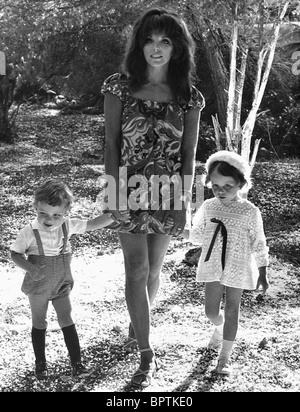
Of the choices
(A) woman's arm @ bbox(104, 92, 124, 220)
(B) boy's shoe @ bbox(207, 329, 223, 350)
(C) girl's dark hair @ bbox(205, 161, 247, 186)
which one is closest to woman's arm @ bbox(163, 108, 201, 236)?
(C) girl's dark hair @ bbox(205, 161, 247, 186)

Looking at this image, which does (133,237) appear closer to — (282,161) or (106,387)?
(106,387)

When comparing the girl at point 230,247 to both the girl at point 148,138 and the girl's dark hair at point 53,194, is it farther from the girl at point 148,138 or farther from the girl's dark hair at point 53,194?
the girl's dark hair at point 53,194

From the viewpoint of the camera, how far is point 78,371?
3.08 meters

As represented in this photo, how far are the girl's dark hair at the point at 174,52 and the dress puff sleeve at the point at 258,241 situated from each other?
0.65 metres

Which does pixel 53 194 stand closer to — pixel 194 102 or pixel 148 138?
pixel 148 138

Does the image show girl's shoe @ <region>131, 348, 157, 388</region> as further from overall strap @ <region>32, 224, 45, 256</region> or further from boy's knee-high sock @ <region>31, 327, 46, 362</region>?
overall strap @ <region>32, 224, 45, 256</region>

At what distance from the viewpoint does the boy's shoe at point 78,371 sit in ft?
10.1

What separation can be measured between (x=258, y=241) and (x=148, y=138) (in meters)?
0.71

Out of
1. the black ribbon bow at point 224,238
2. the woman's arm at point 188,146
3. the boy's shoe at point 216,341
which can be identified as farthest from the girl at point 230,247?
the boy's shoe at point 216,341

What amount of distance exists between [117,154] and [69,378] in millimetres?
1041

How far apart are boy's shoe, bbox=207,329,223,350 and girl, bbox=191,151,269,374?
0.93 ft

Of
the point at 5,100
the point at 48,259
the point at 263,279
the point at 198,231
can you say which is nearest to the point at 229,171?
the point at 198,231

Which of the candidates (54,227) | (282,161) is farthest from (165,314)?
(282,161)

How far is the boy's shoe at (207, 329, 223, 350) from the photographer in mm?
3477
